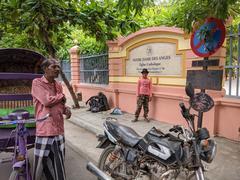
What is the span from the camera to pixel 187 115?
2.54 m

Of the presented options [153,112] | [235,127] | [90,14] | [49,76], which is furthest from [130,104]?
[49,76]

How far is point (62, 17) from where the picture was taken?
6207 mm

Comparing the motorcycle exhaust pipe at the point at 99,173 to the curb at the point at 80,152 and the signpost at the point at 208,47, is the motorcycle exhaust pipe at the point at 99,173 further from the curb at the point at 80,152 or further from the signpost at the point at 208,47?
the curb at the point at 80,152

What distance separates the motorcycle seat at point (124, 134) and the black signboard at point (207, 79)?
4.28 feet

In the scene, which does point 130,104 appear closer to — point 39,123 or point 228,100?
point 228,100

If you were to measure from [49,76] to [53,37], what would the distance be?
5.79m

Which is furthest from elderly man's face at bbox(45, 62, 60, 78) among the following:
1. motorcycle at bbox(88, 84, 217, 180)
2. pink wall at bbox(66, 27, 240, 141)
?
pink wall at bbox(66, 27, 240, 141)

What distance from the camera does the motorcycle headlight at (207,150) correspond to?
2379 mm

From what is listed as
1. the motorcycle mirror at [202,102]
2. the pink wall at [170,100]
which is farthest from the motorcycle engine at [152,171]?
the pink wall at [170,100]

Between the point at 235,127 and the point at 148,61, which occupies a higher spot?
the point at 148,61

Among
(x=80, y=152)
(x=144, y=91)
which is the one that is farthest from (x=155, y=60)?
(x=80, y=152)

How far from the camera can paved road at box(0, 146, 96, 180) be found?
3.66 m

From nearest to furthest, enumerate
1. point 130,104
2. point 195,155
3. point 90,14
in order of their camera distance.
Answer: point 195,155 < point 90,14 < point 130,104

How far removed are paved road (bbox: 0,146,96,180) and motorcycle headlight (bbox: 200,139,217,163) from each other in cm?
193
